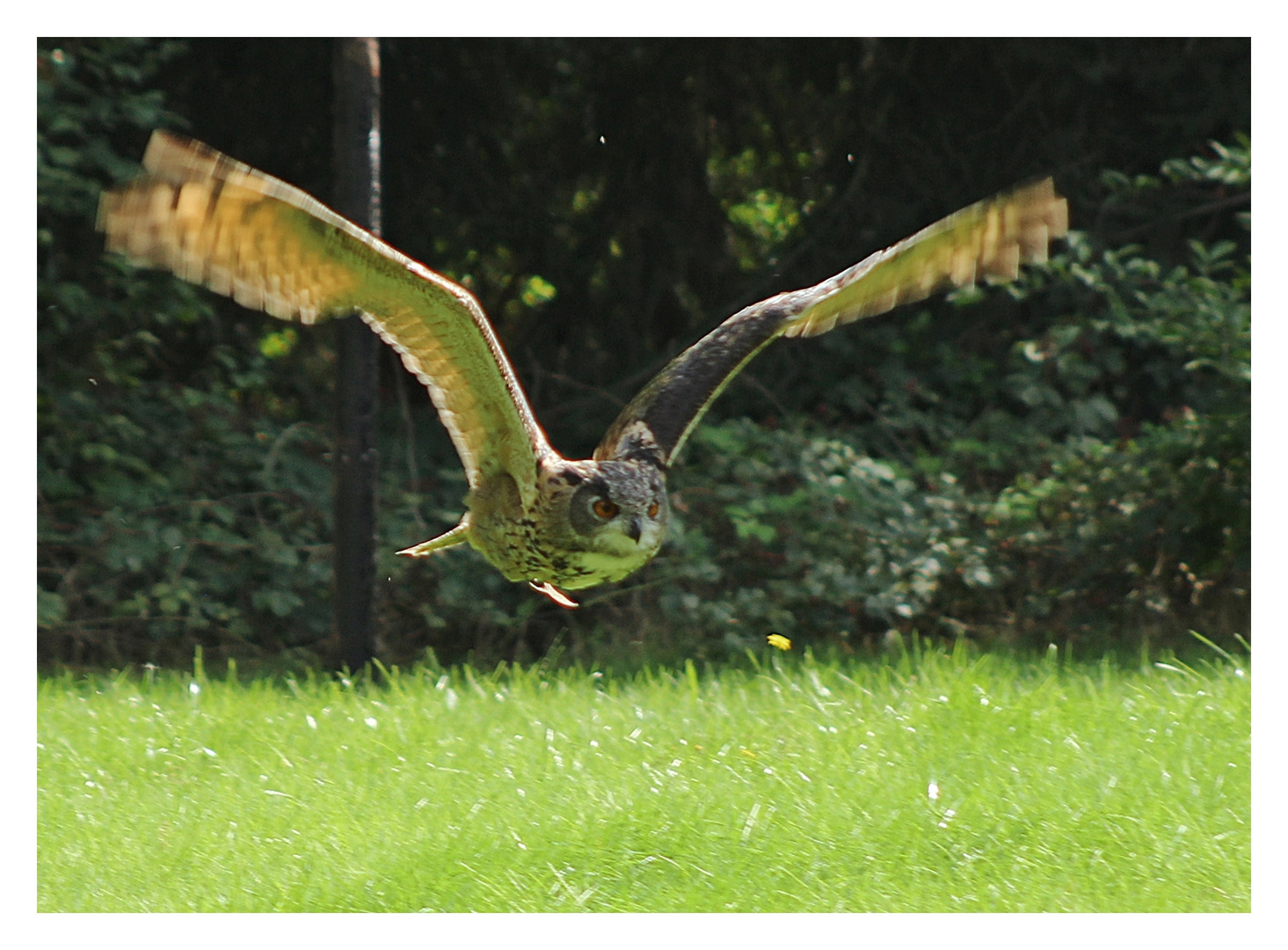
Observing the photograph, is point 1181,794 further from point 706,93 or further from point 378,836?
point 706,93

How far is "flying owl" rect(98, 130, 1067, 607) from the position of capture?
6.92ft

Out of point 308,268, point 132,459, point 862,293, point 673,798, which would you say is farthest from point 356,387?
point 308,268

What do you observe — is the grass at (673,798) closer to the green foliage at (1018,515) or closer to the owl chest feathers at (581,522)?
the owl chest feathers at (581,522)

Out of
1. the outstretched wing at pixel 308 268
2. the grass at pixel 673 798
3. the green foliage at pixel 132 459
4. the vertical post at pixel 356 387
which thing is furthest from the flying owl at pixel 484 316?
the green foliage at pixel 132 459

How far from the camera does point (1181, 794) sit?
3.54 m

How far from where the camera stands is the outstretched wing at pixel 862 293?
271cm

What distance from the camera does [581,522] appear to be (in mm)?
2348

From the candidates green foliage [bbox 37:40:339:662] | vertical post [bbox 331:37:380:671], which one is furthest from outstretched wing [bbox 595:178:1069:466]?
green foliage [bbox 37:40:339:662]

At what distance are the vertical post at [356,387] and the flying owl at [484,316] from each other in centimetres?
158

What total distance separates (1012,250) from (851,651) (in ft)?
10.2

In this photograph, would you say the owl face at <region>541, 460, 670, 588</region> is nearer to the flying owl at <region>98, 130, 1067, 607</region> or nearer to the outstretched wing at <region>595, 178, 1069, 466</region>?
the flying owl at <region>98, 130, 1067, 607</region>

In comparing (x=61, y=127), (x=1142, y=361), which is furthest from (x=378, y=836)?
(x=1142, y=361)

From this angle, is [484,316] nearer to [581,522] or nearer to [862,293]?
[581,522]

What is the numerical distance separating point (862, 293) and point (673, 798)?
1448 millimetres
